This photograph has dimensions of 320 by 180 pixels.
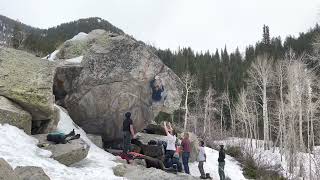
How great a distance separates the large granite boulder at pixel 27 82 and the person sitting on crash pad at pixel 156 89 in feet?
14.7

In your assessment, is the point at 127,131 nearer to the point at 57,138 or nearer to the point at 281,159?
the point at 57,138

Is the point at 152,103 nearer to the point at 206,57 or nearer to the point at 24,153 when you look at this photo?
the point at 24,153

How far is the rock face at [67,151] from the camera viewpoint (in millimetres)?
11702

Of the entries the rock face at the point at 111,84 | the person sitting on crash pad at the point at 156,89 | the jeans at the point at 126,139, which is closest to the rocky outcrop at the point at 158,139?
the rock face at the point at 111,84

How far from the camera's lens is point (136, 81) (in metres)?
16.9

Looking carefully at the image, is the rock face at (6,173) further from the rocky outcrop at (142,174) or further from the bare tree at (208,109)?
the bare tree at (208,109)

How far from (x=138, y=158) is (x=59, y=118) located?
10.1ft

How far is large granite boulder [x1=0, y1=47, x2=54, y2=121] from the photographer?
13.5 m

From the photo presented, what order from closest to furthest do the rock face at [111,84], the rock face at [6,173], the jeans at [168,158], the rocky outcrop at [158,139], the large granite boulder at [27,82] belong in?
1. the rock face at [6,173]
2. the large granite boulder at [27,82]
3. the jeans at [168,158]
4. the rock face at [111,84]
5. the rocky outcrop at [158,139]

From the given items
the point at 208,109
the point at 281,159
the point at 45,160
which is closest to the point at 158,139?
the point at 45,160

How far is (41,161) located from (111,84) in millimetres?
6174

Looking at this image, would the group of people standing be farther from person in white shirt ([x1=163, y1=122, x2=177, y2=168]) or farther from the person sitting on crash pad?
the person sitting on crash pad

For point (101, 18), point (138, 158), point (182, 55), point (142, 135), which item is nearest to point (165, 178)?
point (138, 158)

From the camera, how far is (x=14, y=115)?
1274 centimetres
